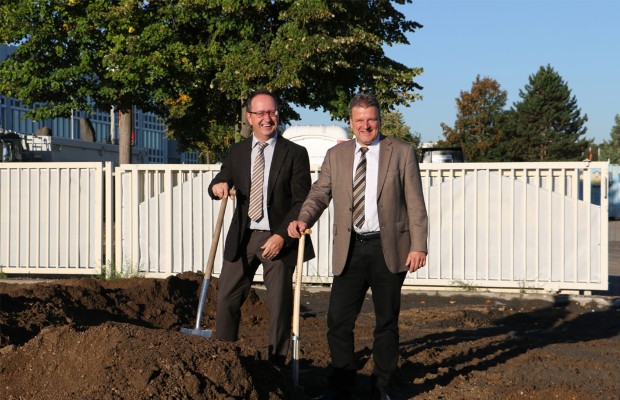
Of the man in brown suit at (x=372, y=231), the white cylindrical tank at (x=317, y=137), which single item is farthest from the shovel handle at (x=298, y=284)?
the white cylindrical tank at (x=317, y=137)

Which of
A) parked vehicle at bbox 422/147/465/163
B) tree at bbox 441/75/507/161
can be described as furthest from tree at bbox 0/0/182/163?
tree at bbox 441/75/507/161

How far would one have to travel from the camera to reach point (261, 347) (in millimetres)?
9008

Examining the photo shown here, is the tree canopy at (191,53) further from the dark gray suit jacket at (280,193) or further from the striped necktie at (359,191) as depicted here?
the striped necktie at (359,191)

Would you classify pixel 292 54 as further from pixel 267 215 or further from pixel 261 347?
pixel 267 215

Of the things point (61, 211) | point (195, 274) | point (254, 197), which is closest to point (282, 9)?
point (61, 211)

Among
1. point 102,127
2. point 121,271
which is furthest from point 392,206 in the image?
point 102,127

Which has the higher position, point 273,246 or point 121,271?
point 273,246

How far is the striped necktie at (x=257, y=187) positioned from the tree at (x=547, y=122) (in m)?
87.2

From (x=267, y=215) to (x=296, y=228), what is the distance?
1.48 ft

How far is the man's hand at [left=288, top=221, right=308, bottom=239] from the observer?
21.2 feet

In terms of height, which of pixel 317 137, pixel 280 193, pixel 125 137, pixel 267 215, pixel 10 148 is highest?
pixel 125 137

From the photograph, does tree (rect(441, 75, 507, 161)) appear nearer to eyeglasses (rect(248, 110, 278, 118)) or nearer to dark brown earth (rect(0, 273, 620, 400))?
dark brown earth (rect(0, 273, 620, 400))

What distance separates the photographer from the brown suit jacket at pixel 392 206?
6.36 metres

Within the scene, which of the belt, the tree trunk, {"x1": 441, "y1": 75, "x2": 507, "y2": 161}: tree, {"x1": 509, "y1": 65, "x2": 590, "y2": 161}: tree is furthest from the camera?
{"x1": 509, "y1": 65, "x2": 590, "y2": 161}: tree
